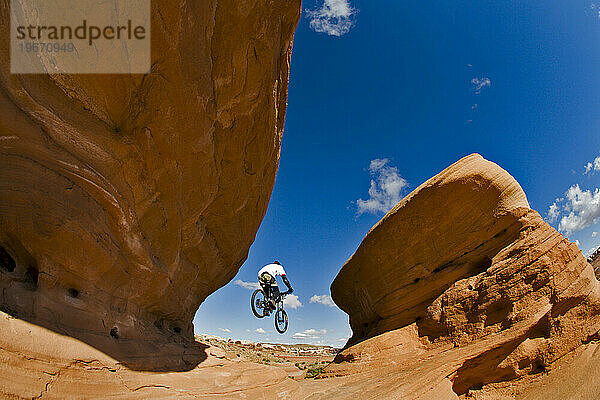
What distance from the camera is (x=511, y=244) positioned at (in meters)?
8.90

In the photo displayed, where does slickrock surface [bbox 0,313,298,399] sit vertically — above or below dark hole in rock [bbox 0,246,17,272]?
below

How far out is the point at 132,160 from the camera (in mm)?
5719

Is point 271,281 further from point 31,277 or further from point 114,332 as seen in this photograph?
point 31,277

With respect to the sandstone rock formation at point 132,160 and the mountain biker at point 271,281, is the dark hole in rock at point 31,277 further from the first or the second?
the mountain biker at point 271,281

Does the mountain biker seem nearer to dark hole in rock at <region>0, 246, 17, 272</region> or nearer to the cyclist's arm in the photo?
the cyclist's arm

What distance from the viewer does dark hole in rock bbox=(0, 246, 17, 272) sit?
4375 millimetres

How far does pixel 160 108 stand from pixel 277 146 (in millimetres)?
3769

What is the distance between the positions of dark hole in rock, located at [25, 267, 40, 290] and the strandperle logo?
9.54ft

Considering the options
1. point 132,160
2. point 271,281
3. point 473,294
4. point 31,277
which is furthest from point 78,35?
point 473,294

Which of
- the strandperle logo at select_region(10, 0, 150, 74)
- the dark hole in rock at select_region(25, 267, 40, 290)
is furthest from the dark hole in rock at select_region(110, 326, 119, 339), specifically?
the strandperle logo at select_region(10, 0, 150, 74)

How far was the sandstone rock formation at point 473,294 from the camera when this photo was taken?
747cm

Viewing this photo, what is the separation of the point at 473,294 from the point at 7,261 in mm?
10587

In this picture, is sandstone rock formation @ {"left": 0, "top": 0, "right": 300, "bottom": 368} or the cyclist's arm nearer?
sandstone rock formation @ {"left": 0, "top": 0, "right": 300, "bottom": 368}

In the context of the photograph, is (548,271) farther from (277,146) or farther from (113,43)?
(113,43)
